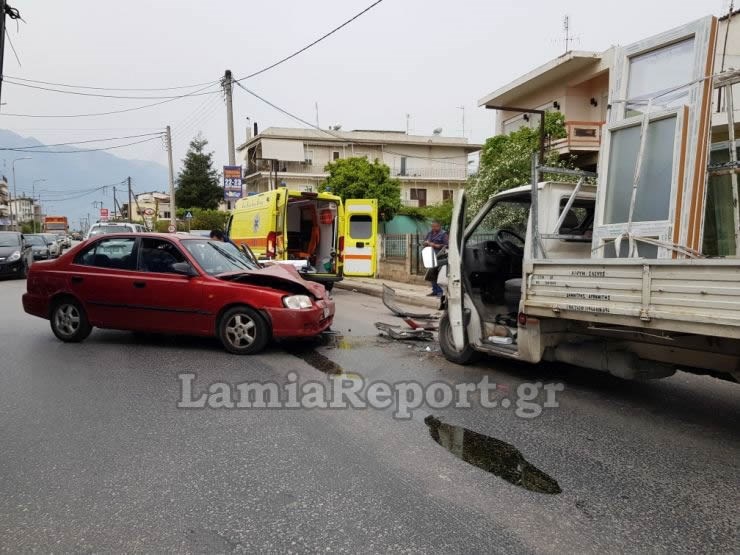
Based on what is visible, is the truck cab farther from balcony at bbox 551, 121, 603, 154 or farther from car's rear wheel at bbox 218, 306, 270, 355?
balcony at bbox 551, 121, 603, 154

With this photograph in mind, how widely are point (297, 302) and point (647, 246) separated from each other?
153 inches

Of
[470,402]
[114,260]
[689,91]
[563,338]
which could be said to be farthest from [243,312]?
[689,91]

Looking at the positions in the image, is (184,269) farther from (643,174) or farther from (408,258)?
(408,258)

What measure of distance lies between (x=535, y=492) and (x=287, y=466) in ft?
5.03

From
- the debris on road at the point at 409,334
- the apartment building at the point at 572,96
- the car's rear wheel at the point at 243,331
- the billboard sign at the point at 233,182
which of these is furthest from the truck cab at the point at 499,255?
the billboard sign at the point at 233,182

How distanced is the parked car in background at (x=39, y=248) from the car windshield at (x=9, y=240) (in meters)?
2.01

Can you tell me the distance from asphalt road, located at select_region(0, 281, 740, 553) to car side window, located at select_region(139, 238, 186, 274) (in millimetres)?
1622

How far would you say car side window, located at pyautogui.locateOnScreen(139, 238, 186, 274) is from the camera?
708 centimetres

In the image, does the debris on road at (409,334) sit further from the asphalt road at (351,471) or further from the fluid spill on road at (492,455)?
the fluid spill on road at (492,455)

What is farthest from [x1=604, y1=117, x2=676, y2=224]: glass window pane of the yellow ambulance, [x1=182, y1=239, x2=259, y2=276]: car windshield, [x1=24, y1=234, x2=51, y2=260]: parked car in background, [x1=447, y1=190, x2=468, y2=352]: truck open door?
[x1=24, y1=234, x2=51, y2=260]: parked car in background

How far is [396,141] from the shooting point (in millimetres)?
47969

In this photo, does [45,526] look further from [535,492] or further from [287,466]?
[535,492]

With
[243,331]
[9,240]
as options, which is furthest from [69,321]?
[9,240]

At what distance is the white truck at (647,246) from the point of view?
3707mm
